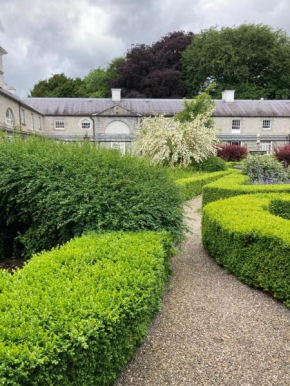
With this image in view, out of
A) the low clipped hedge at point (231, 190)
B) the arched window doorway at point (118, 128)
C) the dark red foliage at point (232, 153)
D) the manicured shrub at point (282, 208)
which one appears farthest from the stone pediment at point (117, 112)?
the manicured shrub at point (282, 208)

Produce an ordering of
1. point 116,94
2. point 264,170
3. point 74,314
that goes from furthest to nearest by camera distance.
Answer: point 116,94, point 264,170, point 74,314

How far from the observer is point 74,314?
1.86 m

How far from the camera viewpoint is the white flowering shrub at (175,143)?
13.4 meters

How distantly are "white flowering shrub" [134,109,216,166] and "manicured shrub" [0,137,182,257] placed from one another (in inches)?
350

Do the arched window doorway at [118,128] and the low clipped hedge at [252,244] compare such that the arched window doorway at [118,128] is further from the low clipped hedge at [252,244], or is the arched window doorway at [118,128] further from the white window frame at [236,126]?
the low clipped hedge at [252,244]

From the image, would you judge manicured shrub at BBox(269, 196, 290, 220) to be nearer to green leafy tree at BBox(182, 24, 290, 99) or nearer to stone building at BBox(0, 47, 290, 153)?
stone building at BBox(0, 47, 290, 153)

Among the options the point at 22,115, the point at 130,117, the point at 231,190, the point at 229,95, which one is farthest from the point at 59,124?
the point at 231,190

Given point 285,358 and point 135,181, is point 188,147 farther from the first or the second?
point 285,358

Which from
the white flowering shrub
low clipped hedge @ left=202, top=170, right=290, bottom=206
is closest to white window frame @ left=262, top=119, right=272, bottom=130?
the white flowering shrub

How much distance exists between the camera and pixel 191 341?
2.80 m

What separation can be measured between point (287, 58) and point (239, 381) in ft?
132

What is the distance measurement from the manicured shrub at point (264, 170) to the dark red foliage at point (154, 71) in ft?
88.9

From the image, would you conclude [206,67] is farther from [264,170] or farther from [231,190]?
[231,190]

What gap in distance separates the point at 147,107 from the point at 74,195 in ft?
90.5
